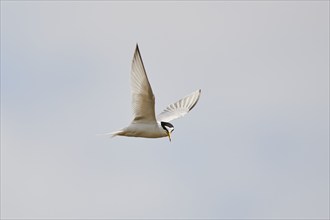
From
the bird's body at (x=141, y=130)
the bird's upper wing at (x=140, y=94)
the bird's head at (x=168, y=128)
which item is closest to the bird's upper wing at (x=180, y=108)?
the bird's head at (x=168, y=128)

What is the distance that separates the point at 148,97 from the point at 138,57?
4.95 ft

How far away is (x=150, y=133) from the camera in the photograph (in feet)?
66.2

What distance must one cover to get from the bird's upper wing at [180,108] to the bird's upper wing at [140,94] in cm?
260

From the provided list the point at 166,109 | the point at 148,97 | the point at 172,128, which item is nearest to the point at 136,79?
the point at 148,97

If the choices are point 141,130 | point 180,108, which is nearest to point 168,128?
point 141,130

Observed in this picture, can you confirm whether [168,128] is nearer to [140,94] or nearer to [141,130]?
[141,130]

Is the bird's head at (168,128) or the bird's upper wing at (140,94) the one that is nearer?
the bird's upper wing at (140,94)

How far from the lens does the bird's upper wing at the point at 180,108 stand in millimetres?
22844

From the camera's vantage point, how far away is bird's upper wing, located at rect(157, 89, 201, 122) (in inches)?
899

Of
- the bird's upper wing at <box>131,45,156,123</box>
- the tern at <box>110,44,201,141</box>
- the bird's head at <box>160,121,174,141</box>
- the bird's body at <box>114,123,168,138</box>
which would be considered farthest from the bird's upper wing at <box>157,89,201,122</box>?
the bird's upper wing at <box>131,45,156,123</box>

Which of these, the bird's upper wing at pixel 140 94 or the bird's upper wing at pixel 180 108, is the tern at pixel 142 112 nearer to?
the bird's upper wing at pixel 140 94

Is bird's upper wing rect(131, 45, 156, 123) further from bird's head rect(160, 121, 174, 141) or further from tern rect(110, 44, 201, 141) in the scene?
bird's head rect(160, 121, 174, 141)

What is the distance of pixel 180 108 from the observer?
23.3 meters

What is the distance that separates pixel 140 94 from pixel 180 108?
3.91 m
